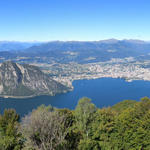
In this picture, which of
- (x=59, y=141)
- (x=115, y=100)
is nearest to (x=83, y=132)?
(x=59, y=141)

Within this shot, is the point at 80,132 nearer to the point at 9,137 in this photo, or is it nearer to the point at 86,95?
the point at 9,137

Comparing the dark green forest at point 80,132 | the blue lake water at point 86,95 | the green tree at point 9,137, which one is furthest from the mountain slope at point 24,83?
the dark green forest at point 80,132

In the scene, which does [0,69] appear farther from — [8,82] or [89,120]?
[89,120]

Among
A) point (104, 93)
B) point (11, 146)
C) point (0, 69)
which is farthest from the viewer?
point (0, 69)

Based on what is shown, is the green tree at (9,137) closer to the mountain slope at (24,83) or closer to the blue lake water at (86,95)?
the blue lake water at (86,95)

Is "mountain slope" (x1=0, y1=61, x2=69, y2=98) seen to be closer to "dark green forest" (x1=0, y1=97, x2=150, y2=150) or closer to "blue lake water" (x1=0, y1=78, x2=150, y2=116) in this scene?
"blue lake water" (x1=0, y1=78, x2=150, y2=116)

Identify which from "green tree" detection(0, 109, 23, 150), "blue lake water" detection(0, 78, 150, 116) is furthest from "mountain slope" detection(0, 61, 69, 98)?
"green tree" detection(0, 109, 23, 150)

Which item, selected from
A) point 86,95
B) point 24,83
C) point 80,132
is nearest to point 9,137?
point 80,132
